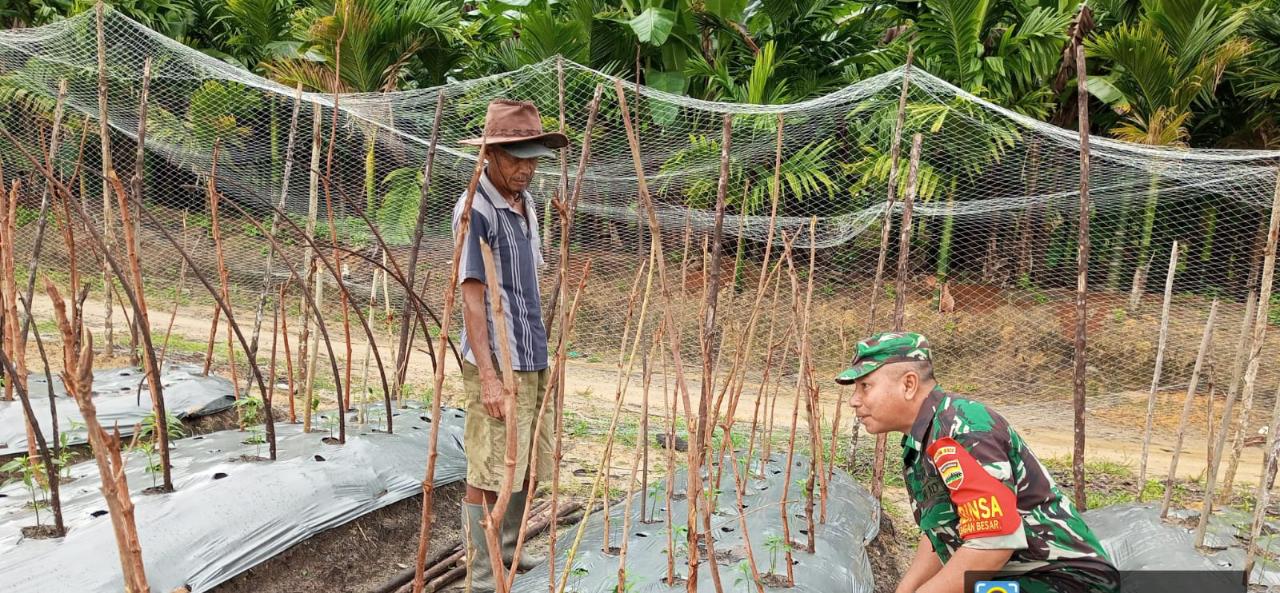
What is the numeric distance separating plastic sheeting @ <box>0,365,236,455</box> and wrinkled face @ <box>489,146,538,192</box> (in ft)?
6.21

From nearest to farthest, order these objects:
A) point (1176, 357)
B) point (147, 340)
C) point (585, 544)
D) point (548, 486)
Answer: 1. point (147, 340)
2. point (585, 544)
3. point (548, 486)
4. point (1176, 357)

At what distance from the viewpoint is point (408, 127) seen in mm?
5930

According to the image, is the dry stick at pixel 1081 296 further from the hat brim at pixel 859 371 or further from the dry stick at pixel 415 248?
the dry stick at pixel 415 248

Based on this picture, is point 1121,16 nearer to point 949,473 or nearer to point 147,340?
point 949,473

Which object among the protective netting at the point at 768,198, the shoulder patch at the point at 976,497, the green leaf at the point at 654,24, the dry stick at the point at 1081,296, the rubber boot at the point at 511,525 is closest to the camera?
the shoulder patch at the point at 976,497

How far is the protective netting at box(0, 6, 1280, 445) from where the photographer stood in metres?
5.53

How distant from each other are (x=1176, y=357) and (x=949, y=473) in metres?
6.44

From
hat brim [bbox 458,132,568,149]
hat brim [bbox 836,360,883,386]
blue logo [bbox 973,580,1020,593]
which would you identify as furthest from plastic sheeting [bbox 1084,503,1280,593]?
hat brim [bbox 458,132,568,149]

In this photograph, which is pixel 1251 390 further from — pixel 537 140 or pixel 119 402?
pixel 119 402

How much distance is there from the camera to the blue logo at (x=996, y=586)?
1.56m

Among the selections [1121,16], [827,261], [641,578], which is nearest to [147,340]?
[641,578]

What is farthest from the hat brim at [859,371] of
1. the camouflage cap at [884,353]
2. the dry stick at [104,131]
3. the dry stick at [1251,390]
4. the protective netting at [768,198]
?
the protective netting at [768,198]

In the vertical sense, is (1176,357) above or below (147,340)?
below

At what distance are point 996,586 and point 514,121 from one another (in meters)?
1.49
